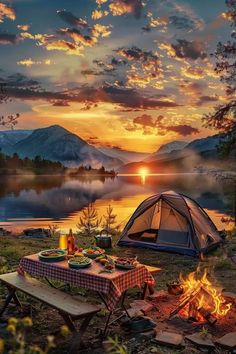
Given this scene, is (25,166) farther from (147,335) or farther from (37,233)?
(147,335)

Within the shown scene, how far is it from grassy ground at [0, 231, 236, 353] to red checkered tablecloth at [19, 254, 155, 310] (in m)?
0.82

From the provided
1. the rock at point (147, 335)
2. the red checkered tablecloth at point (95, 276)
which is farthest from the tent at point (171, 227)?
the rock at point (147, 335)

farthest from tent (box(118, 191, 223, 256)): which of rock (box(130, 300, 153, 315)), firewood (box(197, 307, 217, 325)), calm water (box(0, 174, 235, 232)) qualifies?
firewood (box(197, 307, 217, 325))

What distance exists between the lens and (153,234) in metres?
16.2

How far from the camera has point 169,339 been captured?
660cm

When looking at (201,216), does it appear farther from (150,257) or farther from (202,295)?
(202,295)

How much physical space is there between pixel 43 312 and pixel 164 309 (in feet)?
8.09

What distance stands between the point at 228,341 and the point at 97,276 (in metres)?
2.35

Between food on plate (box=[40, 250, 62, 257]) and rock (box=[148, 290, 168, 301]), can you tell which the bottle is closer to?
food on plate (box=[40, 250, 62, 257])

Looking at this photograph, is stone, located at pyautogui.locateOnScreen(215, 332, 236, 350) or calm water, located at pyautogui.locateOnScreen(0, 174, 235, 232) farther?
calm water, located at pyautogui.locateOnScreen(0, 174, 235, 232)

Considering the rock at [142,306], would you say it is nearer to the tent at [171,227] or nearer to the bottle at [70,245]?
the bottle at [70,245]

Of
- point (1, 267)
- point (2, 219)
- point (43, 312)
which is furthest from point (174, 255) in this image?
point (2, 219)

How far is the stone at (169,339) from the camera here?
647 cm

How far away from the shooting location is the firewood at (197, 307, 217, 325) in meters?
7.48
